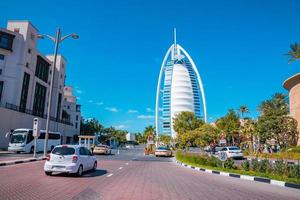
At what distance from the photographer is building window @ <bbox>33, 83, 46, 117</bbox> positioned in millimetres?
63281

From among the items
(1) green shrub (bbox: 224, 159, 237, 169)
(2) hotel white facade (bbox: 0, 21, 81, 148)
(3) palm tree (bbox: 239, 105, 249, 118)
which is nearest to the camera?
(1) green shrub (bbox: 224, 159, 237, 169)

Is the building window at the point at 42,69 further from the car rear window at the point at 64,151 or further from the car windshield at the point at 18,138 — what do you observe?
the car rear window at the point at 64,151

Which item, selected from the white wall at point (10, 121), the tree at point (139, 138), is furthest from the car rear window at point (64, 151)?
the tree at point (139, 138)

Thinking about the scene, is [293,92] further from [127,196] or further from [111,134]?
[111,134]

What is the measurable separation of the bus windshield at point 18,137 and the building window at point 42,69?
2560 centimetres

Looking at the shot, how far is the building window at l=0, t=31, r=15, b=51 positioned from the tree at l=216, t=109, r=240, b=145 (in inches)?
2350

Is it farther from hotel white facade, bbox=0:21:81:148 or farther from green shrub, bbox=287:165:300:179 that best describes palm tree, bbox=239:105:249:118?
green shrub, bbox=287:165:300:179

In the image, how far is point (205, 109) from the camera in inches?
6909

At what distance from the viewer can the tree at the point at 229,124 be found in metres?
86.6

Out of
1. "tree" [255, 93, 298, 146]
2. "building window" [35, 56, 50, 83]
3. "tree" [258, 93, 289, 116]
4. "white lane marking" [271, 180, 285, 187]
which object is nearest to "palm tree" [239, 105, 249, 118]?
"tree" [258, 93, 289, 116]

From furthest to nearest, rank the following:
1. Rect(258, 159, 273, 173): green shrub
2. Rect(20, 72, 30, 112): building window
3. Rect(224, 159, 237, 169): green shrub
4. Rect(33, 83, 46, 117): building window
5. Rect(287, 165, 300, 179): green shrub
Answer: Rect(33, 83, 46, 117): building window
Rect(20, 72, 30, 112): building window
Rect(224, 159, 237, 169): green shrub
Rect(258, 159, 273, 173): green shrub
Rect(287, 165, 300, 179): green shrub

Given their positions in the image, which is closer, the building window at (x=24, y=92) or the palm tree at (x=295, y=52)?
the palm tree at (x=295, y=52)

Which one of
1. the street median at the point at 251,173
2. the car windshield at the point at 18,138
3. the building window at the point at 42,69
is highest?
the building window at the point at 42,69

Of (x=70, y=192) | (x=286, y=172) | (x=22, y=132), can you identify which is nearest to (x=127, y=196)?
(x=70, y=192)
